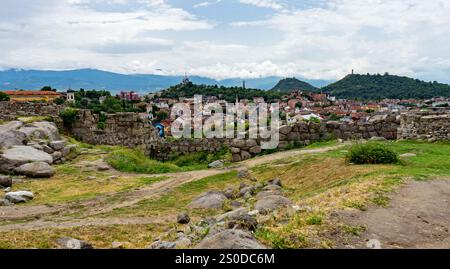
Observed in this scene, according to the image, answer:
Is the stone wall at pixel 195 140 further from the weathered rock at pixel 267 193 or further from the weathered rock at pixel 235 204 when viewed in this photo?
the weathered rock at pixel 235 204

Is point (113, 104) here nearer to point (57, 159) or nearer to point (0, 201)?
point (57, 159)

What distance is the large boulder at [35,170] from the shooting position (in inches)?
568

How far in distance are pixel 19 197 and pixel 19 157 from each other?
13.3 feet

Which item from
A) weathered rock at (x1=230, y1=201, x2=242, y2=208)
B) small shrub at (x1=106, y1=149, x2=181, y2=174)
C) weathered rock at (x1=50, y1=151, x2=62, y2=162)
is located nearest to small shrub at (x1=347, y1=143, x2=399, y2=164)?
weathered rock at (x1=230, y1=201, x2=242, y2=208)

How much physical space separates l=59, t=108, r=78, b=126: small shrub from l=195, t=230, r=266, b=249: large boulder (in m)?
18.8

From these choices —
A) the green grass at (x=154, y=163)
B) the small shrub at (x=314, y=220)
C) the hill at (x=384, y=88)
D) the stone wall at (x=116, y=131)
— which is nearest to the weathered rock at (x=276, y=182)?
the green grass at (x=154, y=163)

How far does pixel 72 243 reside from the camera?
7.15 meters

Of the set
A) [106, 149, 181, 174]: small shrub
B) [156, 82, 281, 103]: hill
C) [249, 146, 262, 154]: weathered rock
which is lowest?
[106, 149, 181, 174]: small shrub

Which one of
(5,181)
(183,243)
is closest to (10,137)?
(5,181)

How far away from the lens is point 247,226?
6348 mm

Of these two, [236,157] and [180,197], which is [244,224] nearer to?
[180,197]

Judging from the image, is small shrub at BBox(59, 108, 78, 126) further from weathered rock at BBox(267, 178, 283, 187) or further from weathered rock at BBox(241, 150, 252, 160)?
weathered rock at BBox(267, 178, 283, 187)

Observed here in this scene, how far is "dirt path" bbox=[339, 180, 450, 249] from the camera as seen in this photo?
19.8 feet
